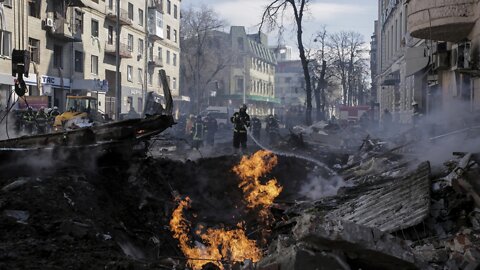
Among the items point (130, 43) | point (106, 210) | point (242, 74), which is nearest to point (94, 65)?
point (130, 43)

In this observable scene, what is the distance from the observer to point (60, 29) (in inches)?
1350

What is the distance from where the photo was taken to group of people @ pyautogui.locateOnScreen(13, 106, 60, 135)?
19.7 metres

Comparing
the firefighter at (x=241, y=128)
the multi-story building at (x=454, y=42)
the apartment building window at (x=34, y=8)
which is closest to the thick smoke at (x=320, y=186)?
the firefighter at (x=241, y=128)

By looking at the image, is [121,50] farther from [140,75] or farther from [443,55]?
[443,55]

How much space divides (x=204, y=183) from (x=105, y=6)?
3480cm

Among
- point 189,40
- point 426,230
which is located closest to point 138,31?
point 189,40

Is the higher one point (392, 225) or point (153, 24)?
point (153, 24)

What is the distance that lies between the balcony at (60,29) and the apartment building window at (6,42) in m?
4.07

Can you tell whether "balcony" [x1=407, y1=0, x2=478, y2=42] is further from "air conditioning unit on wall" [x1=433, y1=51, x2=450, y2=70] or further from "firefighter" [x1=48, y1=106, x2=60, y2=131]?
"firefighter" [x1=48, y1=106, x2=60, y2=131]

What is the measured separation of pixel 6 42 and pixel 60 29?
5706 mm

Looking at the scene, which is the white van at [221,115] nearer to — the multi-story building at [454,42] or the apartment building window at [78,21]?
the apartment building window at [78,21]

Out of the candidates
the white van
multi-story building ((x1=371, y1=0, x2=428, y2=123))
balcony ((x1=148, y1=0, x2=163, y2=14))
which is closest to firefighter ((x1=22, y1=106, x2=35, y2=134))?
multi-story building ((x1=371, y1=0, x2=428, y2=123))

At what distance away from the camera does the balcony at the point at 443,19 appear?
620 inches

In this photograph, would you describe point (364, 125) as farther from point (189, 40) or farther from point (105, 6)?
point (189, 40)
